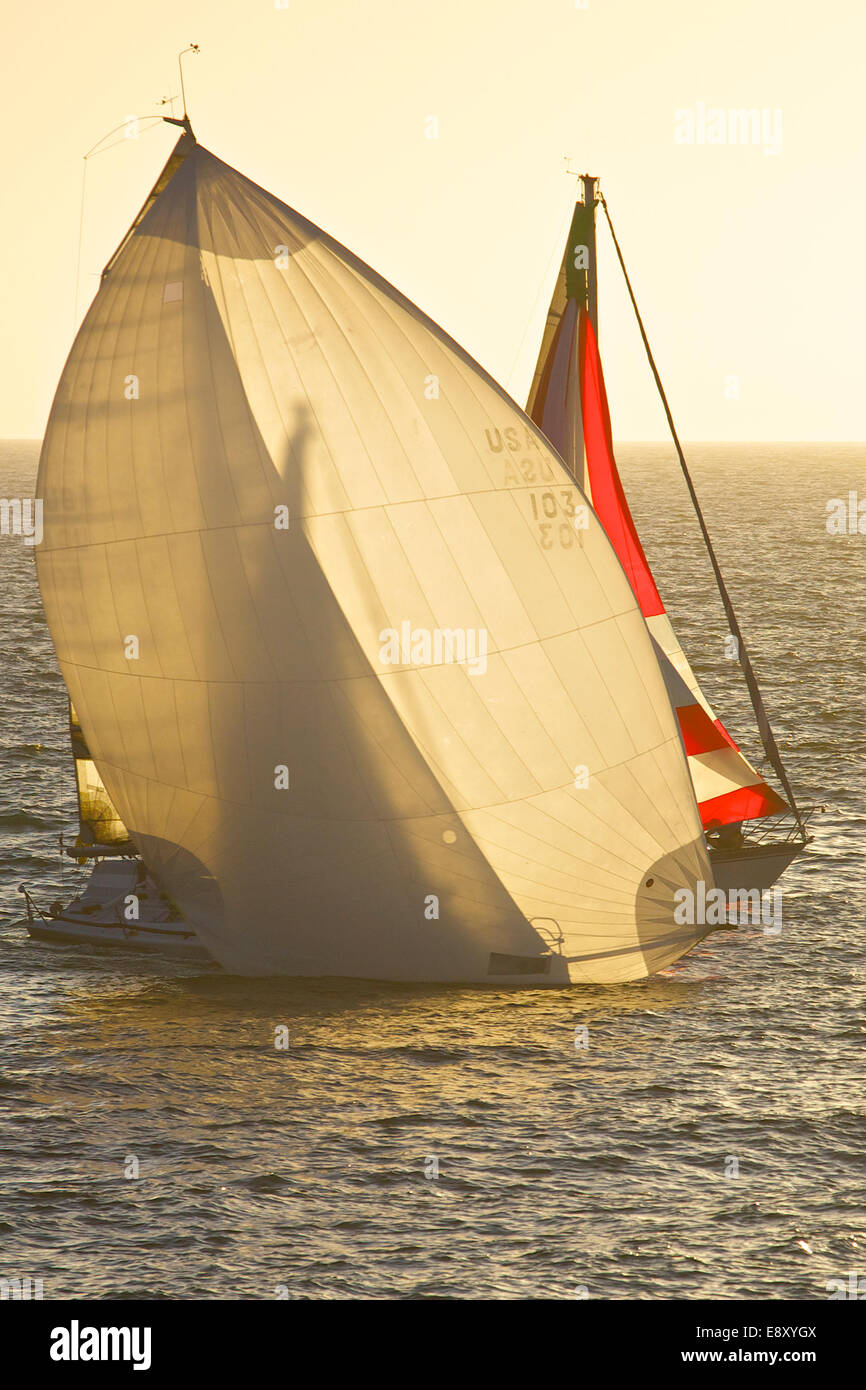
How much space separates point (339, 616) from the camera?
29.8m

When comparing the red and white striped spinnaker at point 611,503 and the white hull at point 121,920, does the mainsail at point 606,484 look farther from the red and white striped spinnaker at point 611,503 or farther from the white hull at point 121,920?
the white hull at point 121,920

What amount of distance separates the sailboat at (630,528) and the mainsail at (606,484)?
0.08 ft

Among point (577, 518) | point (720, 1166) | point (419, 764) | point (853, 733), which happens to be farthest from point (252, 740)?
point (853, 733)

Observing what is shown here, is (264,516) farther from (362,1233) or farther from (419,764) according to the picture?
(362,1233)

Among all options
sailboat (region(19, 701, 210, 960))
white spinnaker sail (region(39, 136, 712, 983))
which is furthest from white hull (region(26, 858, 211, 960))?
white spinnaker sail (region(39, 136, 712, 983))

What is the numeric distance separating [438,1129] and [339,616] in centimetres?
938

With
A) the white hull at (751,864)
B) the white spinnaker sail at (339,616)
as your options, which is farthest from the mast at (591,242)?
the white hull at (751,864)

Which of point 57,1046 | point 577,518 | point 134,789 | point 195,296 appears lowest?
point 57,1046

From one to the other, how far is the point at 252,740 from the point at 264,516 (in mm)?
4295

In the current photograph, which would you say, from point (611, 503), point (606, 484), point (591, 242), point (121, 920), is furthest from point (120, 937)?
point (591, 242)

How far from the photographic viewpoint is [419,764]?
99.9 feet

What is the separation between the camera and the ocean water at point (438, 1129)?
965 inches
